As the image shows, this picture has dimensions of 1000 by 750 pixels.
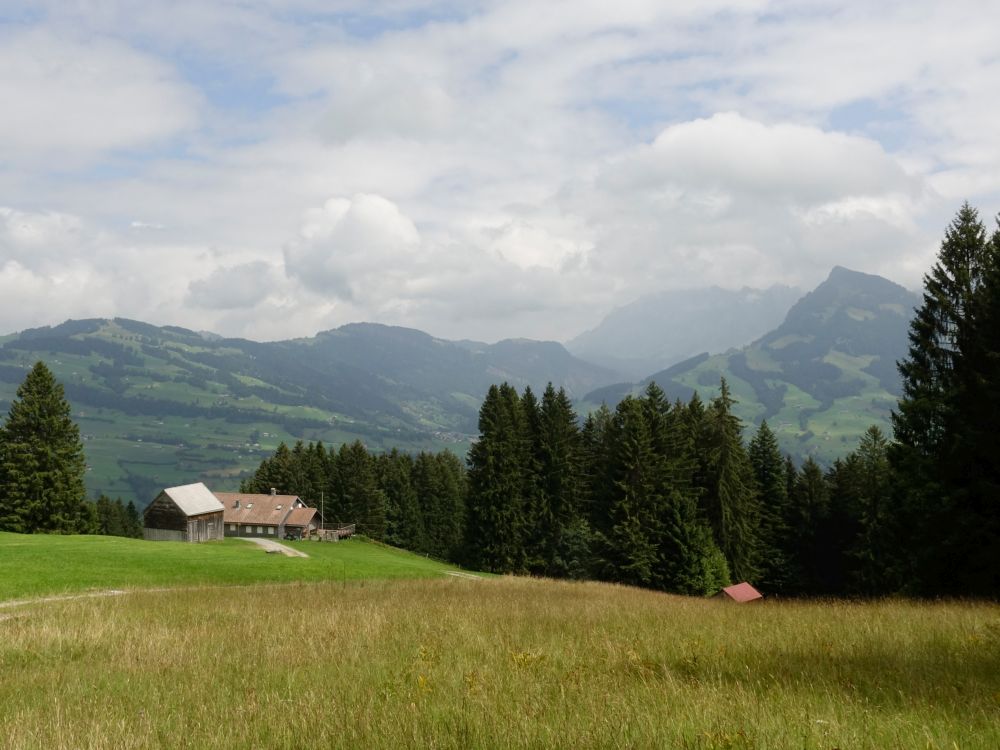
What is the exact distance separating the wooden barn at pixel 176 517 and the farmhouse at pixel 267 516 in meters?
8.63

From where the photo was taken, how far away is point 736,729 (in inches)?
202

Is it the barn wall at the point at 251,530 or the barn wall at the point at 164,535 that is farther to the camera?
the barn wall at the point at 251,530

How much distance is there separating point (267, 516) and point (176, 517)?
50.3ft

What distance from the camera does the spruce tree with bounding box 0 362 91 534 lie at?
200 ft

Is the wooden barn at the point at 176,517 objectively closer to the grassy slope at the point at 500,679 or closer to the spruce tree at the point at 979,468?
the grassy slope at the point at 500,679

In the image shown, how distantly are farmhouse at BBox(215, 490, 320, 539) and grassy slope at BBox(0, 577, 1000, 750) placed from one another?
250 feet

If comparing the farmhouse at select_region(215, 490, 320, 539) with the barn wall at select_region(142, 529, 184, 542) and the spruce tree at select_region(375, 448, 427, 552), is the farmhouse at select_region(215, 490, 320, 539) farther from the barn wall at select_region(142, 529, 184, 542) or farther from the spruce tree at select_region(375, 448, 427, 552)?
the spruce tree at select_region(375, 448, 427, 552)

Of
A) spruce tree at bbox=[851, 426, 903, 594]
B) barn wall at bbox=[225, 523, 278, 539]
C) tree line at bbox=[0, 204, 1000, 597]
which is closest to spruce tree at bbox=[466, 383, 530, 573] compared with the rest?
tree line at bbox=[0, 204, 1000, 597]

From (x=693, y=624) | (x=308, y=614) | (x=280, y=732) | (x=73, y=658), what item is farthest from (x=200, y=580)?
(x=280, y=732)

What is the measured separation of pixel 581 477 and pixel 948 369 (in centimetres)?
4518

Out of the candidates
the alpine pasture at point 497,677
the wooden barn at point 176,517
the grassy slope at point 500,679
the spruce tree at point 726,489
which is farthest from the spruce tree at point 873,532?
the wooden barn at point 176,517

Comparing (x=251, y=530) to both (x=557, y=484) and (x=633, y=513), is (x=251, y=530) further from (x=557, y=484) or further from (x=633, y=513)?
(x=633, y=513)

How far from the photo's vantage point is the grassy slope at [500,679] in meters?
5.27

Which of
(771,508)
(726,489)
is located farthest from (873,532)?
(771,508)
